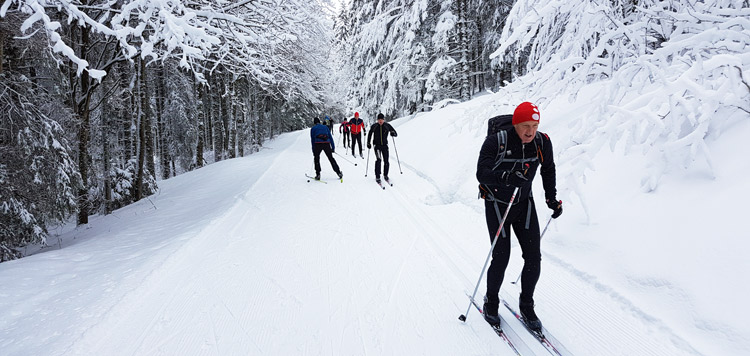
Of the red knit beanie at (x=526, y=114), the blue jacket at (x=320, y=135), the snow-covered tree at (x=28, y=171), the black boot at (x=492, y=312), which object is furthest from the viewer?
the blue jacket at (x=320, y=135)

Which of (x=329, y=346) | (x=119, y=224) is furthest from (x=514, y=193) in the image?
(x=119, y=224)

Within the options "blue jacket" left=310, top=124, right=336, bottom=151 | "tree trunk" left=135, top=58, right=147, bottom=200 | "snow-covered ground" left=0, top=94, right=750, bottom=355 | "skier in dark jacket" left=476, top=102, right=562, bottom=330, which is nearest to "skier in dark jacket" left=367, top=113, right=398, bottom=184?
"blue jacket" left=310, top=124, right=336, bottom=151

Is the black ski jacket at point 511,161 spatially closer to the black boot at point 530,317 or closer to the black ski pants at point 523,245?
the black ski pants at point 523,245

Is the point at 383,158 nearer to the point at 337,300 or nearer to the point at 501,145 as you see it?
the point at 337,300

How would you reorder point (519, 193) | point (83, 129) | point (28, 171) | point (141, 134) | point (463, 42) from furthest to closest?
point (463, 42) < point (141, 134) < point (83, 129) < point (28, 171) < point (519, 193)

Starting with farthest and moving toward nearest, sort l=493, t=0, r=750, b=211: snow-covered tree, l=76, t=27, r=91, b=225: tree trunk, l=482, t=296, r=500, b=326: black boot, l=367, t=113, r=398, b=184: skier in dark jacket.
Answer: l=367, t=113, r=398, b=184: skier in dark jacket < l=76, t=27, r=91, b=225: tree trunk < l=493, t=0, r=750, b=211: snow-covered tree < l=482, t=296, r=500, b=326: black boot

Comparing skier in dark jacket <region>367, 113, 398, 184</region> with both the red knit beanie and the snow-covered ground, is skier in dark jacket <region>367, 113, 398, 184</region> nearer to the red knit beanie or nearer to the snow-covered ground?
the snow-covered ground

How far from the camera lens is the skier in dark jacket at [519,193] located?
2.80 metres

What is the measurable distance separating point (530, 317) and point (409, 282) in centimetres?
136

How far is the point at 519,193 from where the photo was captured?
2910mm

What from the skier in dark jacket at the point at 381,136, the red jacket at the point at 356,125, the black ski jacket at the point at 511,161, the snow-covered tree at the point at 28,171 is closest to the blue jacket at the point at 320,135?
the skier in dark jacket at the point at 381,136

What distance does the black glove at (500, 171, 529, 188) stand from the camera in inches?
108

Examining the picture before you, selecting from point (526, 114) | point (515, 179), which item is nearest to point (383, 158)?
point (515, 179)

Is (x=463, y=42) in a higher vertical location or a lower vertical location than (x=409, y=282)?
higher
